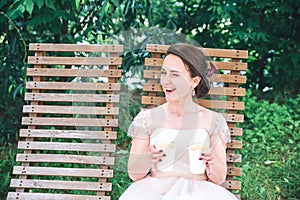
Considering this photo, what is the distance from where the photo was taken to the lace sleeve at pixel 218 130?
2633mm

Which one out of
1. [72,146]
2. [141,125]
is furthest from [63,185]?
[141,125]

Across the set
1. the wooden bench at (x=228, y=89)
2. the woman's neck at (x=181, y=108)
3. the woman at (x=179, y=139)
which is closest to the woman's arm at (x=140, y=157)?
the woman at (x=179, y=139)

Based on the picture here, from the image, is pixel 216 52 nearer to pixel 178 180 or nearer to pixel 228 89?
pixel 228 89

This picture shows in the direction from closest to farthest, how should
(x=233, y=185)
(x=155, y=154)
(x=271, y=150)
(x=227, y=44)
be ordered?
(x=155, y=154)
(x=233, y=185)
(x=271, y=150)
(x=227, y=44)

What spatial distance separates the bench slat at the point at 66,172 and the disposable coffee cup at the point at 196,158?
0.73 meters

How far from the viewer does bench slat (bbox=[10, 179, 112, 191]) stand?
314 centimetres

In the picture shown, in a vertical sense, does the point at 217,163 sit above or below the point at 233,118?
below

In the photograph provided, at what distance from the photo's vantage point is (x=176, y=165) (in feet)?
8.47

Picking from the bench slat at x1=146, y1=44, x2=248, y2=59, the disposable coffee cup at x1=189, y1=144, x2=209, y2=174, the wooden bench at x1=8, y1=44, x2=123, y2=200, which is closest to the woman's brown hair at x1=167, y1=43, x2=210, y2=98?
the disposable coffee cup at x1=189, y1=144, x2=209, y2=174

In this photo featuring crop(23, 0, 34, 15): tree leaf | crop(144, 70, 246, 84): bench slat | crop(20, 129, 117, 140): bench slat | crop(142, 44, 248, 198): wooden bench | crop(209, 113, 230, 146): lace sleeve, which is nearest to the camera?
crop(209, 113, 230, 146): lace sleeve

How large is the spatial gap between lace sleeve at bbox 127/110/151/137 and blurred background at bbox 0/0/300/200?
1.94 ft

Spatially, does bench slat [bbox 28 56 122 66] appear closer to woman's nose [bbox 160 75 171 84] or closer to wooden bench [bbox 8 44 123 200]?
wooden bench [bbox 8 44 123 200]

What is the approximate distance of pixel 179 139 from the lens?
257 cm

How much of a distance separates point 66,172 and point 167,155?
87 centimetres
